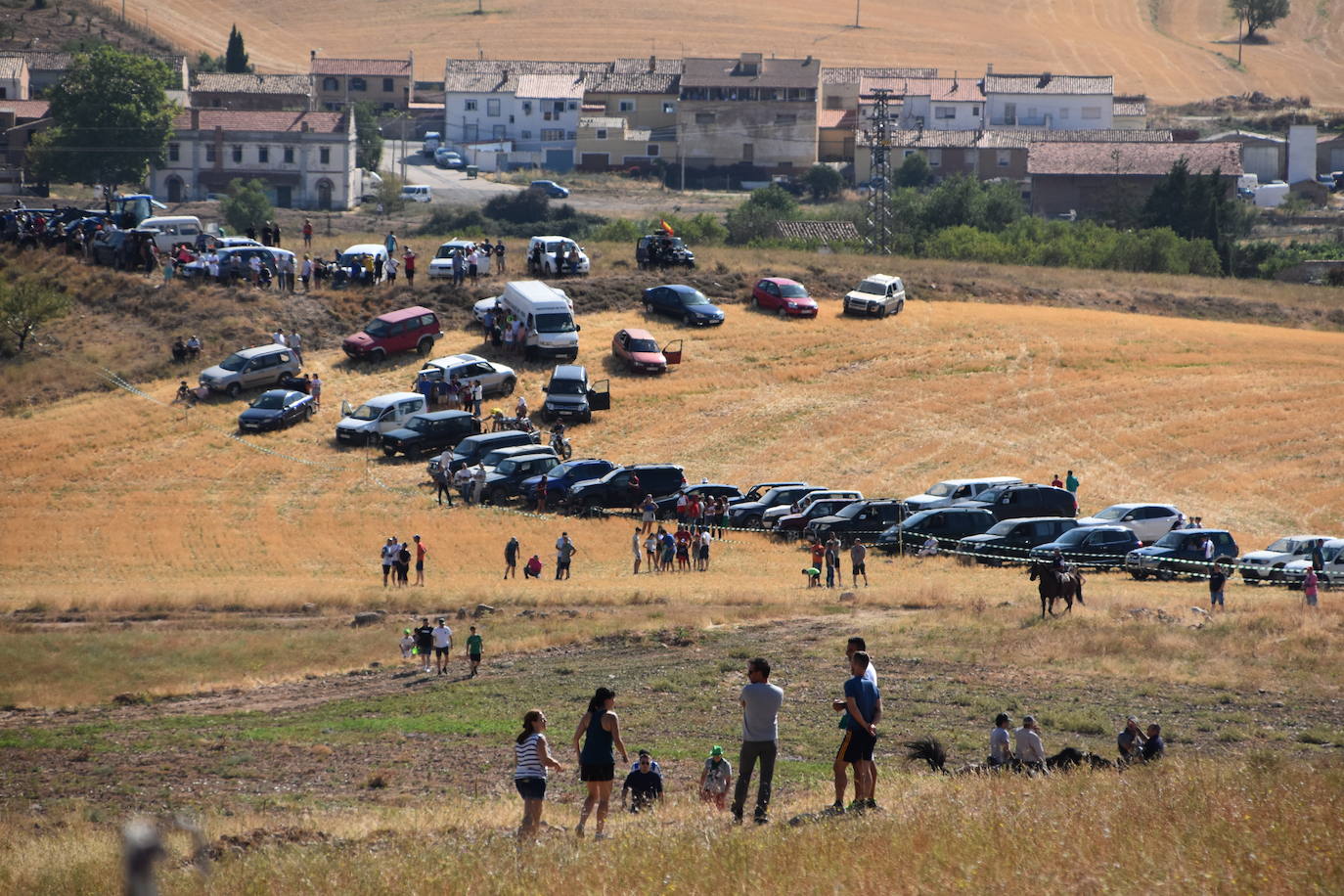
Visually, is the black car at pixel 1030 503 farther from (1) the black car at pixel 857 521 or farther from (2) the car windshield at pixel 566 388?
(2) the car windshield at pixel 566 388

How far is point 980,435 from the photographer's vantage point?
2096 inches

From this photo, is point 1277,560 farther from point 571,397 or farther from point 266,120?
point 266,120

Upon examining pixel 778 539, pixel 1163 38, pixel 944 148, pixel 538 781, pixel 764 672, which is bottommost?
pixel 778 539

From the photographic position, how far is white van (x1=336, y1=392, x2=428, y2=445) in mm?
49844

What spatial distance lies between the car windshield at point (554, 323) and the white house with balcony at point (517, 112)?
268 feet

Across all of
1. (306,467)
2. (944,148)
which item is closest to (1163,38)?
(944,148)

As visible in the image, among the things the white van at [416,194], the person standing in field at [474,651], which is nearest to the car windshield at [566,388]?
the person standing in field at [474,651]

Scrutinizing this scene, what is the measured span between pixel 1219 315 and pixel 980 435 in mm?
23676

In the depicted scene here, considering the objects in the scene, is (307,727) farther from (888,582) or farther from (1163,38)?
(1163,38)

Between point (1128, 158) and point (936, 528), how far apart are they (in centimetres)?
8725

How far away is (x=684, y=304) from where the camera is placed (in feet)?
207

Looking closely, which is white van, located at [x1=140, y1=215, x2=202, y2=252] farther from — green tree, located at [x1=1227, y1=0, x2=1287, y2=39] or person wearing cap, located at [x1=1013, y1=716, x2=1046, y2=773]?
green tree, located at [x1=1227, y1=0, x2=1287, y2=39]

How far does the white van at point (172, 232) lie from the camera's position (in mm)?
64500

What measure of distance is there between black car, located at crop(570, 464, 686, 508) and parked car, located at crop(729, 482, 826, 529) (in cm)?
200
